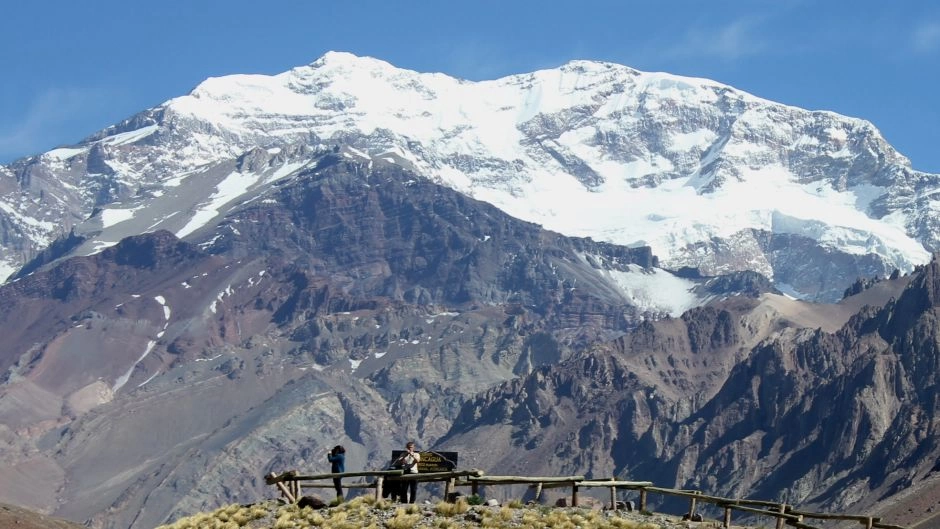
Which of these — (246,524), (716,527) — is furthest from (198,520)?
(716,527)

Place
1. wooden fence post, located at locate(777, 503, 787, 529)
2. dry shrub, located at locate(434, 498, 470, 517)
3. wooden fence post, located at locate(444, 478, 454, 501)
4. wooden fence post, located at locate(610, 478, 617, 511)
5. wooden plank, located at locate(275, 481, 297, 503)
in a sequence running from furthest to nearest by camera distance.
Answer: wooden plank, located at locate(275, 481, 297, 503), wooden fence post, located at locate(610, 478, 617, 511), wooden fence post, located at locate(444, 478, 454, 501), wooden fence post, located at locate(777, 503, 787, 529), dry shrub, located at locate(434, 498, 470, 517)

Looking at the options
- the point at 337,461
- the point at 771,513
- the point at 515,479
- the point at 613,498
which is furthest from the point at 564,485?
the point at 337,461

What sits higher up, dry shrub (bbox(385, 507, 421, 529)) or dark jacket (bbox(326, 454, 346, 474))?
dark jacket (bbox(326, 454, 346, 474))

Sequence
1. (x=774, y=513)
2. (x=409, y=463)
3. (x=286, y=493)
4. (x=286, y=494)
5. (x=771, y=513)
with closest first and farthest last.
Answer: (x=774, y=513) < (x=771, y=513) < (x=409, y=463) < (x=286, y=493) < (x=286, y=494)

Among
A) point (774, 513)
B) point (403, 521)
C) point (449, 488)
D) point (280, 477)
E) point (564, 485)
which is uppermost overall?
point (564, 485)

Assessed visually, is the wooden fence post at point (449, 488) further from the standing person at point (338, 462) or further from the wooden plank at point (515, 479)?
the standing person at point (338, 462)

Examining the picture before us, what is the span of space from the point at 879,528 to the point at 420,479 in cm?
1780

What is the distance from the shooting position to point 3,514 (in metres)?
186

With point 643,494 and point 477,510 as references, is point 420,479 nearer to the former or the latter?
point 477,510

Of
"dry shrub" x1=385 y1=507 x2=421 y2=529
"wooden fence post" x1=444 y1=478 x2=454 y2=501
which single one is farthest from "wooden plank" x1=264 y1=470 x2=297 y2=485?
"wooden fence post" x1=444 y1=478 x2=454 y2=501

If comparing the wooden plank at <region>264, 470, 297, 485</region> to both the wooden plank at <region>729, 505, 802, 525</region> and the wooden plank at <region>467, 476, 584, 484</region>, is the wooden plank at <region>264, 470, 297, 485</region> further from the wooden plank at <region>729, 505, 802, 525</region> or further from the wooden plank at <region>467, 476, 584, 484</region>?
the wooden plank at <region>729, 505, 802, 525</region>

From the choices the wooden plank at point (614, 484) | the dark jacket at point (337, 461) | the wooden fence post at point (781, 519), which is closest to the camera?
the wooden fence post at point (781, 519)

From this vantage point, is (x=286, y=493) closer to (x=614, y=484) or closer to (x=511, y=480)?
(x=511, y=480)

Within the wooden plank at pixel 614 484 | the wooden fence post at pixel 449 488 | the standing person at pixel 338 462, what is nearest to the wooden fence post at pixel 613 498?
the wooden plank at pixel 614 484
